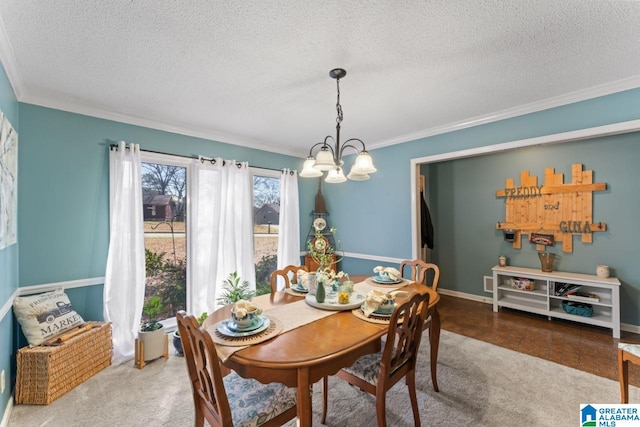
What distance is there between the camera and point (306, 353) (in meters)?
1.32

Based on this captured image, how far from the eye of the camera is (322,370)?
130cm

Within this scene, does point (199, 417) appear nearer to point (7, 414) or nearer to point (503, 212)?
point (7, 414)

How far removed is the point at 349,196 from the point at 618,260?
11.2 ft

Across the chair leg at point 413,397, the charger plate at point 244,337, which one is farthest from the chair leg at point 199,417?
the chair leg at point 413,397

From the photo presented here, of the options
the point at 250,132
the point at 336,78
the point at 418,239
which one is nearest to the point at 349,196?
the point at 418,239

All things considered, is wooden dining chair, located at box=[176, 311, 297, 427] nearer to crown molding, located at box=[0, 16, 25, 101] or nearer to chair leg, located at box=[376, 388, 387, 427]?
chair leg, located at box=[376, 388, 387, 427]

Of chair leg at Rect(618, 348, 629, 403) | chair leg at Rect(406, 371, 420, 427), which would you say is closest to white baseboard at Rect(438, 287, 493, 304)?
chair leg at Rect(618, 348, 629, 403)

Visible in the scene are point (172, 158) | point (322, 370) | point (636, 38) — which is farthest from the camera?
point (172, 158)

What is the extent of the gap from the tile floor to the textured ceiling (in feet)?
7.93

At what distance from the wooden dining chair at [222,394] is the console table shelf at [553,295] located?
3673 millimetres

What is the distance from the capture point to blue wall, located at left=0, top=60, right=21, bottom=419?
182 centimetres

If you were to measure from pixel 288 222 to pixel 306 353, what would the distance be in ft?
9.75

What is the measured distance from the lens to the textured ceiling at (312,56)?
146 centimetres

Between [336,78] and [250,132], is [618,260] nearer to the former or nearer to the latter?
[336,78]
